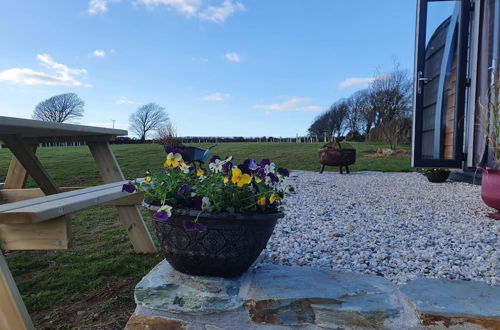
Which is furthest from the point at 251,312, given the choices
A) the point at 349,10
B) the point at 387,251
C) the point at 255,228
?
the point at 349,10

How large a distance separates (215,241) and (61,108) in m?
35.8

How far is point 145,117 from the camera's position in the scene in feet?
117

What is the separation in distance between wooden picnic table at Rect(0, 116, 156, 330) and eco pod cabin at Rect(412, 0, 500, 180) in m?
3.51

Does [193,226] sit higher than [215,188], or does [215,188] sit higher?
[215,188]

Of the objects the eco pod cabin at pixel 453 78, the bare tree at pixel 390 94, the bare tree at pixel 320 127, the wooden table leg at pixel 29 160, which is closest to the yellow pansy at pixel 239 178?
the wooden table leg at pixel 29 160

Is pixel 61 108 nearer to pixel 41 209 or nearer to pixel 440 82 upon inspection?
pixel 440 82

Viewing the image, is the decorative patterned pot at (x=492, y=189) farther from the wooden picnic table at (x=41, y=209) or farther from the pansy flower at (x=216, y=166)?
the wooden picnic table at (x=41, y=209)

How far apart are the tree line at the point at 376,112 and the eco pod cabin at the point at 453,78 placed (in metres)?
7.92

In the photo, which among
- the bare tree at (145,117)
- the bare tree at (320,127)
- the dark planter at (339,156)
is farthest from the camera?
the bare tree at (145,117)

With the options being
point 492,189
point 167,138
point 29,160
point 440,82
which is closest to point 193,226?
point 29,160

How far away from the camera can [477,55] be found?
399 cm

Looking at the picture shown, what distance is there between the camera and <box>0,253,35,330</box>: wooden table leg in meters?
1.09

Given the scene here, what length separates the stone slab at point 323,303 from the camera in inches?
43.1

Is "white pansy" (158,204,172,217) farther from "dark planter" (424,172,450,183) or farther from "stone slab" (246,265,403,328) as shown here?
"dark planter" (424,172,450,183)
